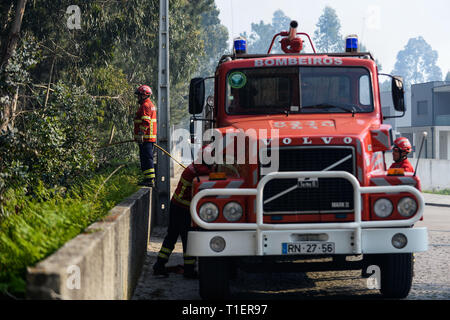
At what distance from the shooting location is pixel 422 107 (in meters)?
57.0

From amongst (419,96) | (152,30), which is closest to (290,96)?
(152,30)

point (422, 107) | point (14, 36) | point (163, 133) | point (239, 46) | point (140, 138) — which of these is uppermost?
point (422, 107)

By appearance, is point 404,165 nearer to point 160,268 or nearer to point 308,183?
point 308,183

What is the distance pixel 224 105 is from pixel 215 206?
1944 mm

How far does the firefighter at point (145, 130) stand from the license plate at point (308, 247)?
6134mm

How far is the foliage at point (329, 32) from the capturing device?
165625 millimetres

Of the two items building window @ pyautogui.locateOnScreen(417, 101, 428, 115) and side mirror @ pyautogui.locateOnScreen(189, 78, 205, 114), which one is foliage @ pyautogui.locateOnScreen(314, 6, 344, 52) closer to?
building window @ pyautogui.locateOnScreen(417, 101, 428, 115)

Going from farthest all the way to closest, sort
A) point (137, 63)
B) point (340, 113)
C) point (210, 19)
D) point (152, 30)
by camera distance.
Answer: point (210, 19), point (137, 63), point (152, 30), point (340, 113)

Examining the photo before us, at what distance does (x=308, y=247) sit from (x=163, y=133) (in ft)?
24.5

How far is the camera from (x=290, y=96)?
788 cm

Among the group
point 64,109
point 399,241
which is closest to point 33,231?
point 399,241

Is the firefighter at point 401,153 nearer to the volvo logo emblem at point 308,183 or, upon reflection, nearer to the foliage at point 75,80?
the volvo logo emblem at point 308,183

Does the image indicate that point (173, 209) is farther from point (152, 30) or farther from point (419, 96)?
point (419, 96)

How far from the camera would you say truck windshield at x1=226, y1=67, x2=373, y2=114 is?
779 cm
